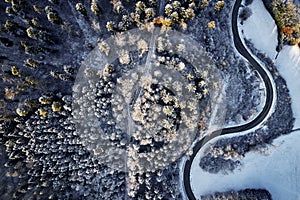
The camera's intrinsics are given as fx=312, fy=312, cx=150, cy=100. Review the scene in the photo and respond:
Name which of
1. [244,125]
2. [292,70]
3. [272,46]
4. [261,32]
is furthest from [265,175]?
[261,32]

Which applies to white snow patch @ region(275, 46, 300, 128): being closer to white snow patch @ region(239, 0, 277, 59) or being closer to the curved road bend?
white snow patch @ region(239, 0, 277, 59)

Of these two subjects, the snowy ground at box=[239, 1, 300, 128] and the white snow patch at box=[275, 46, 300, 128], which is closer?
the white snow patch at box=[275, 46, 300, 128]

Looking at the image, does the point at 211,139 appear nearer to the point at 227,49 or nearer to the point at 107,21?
the point at 227,49

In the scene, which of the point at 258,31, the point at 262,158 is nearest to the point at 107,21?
the point at 258,31

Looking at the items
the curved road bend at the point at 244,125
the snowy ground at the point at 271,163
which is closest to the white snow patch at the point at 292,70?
the snowy ground at the point at 271,163

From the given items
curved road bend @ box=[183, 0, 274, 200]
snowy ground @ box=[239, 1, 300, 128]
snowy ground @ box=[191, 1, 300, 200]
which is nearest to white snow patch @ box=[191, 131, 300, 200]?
snowy ground @ box=[191, 1, 300, 200]

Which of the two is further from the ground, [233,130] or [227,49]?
[227,49]
